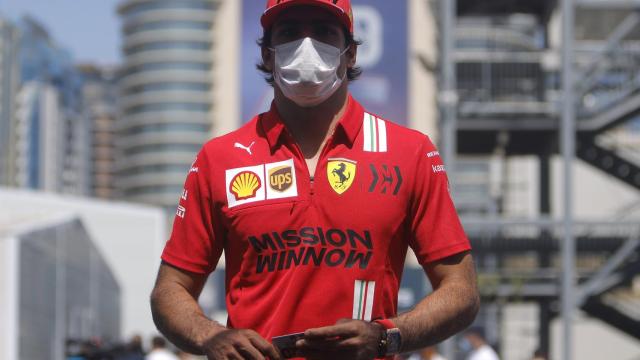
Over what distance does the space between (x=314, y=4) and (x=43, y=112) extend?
17332cm

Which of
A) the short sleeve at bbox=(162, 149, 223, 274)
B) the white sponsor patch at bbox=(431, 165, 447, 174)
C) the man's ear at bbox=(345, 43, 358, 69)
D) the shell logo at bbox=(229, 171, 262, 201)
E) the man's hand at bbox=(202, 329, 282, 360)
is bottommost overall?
the man's hand at bbox=(202, 329, 282, 360)

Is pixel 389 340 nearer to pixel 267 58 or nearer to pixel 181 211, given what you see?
pixel 181 211

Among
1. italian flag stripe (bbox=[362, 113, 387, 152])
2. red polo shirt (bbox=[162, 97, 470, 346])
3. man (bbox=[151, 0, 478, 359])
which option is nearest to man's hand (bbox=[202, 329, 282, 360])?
man (bbox=[151, 0, 478, 359])

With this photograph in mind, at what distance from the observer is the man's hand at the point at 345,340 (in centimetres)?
258

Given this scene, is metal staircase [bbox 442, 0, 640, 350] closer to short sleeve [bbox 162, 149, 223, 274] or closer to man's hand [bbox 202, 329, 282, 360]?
short sleeve [bbox 162, 149, 223, 274]

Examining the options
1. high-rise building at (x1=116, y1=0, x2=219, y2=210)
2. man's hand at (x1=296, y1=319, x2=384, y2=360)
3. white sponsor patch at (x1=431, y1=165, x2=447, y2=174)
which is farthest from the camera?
high-rise building at (x1=116, y1=0, x2=219, y2=210)

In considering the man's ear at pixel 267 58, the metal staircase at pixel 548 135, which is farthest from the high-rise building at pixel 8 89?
the man's ear at pixel 267 58

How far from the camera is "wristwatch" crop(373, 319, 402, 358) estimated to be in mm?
2674

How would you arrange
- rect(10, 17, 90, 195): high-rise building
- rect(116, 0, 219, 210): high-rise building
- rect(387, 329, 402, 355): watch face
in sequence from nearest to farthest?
1. rect(387, 329, 402, 355): watch face
2. rect(116, 0, 219, 210): high-rise building
3. rect(10, 17, 90, 195): high-rise building

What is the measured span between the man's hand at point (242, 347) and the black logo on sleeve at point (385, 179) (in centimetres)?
42

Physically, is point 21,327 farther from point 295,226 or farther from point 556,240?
point 295,226

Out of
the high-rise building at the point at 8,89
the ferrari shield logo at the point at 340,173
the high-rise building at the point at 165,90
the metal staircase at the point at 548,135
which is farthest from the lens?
the high-rise building at the point at 8,89

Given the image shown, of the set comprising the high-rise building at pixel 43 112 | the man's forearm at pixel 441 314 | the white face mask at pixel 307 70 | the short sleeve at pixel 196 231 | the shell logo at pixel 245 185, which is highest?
the high-rise building at pixel 43 112

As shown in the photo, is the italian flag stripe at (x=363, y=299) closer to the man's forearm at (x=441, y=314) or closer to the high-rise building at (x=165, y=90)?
the man's forearm at (x=441, y=314)
